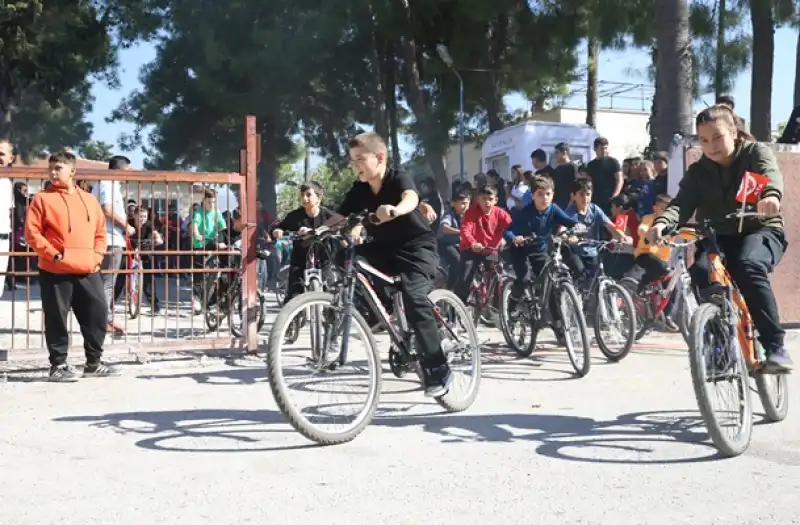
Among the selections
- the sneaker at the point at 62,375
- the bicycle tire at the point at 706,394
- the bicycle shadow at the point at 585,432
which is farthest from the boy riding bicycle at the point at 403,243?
the sneaker at the point at 62,375

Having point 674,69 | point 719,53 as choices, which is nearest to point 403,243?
point 674,69

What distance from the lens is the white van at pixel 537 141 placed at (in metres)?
20.9

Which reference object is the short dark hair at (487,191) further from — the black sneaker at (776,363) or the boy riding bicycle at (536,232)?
the black sneaker at (776,363)

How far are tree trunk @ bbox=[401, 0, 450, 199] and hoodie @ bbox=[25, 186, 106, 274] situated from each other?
1812 centimetres

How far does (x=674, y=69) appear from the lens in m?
14.3

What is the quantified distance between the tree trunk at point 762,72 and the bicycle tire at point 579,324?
13.6m

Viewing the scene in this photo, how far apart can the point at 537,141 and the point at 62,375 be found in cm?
1469

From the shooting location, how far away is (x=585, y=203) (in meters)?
9.63

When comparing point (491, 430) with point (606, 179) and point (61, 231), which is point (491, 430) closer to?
point (61, 231)

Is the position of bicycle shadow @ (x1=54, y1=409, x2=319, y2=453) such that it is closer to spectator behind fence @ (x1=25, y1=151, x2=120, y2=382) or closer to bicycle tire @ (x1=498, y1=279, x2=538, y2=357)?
spectator behind fence @ (x1=25, y1=151, x2=120, y2=382)

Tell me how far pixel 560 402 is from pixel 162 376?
3213 millimetres

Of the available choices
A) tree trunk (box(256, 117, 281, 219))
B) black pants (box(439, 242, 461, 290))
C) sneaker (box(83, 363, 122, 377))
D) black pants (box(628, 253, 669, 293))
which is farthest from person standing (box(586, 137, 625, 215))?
tree trunk (box(256, 117, 281, 219))

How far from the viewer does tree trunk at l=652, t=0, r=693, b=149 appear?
1431 centimetres

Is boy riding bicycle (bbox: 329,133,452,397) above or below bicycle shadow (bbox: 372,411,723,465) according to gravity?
above
